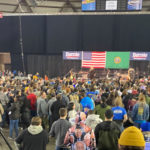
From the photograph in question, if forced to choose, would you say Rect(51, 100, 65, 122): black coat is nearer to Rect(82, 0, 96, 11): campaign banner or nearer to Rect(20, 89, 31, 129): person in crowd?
Rect(20, 89, 31, 129): person in crowd

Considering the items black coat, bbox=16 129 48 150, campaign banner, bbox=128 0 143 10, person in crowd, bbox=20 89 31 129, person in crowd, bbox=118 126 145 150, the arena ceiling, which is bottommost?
person in crowd, bbox=20 89 31 129

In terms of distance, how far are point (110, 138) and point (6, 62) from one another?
1716 centimetres

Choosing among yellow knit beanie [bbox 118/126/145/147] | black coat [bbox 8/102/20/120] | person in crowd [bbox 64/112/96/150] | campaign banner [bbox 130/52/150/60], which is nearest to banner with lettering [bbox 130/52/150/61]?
campaign banner [bbox 130/52/150/60]

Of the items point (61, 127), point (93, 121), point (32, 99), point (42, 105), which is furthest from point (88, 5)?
point (61, 127)

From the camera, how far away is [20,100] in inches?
218

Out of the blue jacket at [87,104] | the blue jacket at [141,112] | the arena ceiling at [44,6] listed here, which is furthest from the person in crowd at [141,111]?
the arena ceiling at [44,6]

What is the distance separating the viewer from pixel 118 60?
15.6m

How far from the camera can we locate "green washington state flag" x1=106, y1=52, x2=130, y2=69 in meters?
15.4

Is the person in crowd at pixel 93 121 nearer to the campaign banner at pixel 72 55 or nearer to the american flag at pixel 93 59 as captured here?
the american flag at pixel 93 59

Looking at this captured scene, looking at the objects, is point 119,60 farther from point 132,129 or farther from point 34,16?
point 132,129

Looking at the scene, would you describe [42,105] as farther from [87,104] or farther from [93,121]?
[93,121]

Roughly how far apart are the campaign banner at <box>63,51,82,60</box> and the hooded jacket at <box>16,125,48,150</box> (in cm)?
1362

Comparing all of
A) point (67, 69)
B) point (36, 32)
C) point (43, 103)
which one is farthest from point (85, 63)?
point (43, 103)

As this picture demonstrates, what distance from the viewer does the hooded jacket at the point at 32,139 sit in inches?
118
